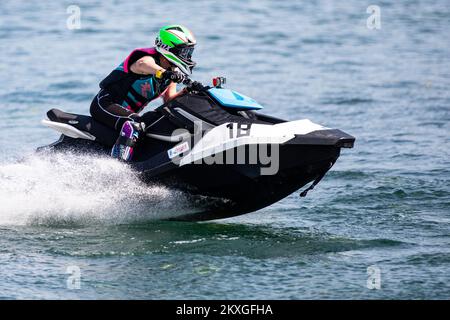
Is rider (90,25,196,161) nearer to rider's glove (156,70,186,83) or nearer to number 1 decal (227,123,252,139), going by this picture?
rider's glove (156,70,186,83)

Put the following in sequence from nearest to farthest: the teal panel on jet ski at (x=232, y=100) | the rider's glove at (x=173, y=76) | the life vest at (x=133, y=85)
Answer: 1. the rider's glove at (x=173, y=76)
2. the teal panel on jet ski at (x=232, y=100)
3. the life vest at (x=133, y=85)

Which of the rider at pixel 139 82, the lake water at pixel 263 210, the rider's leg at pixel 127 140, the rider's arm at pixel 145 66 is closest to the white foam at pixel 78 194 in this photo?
the lake water at pixel 263 210

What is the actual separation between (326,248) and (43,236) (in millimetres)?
2998

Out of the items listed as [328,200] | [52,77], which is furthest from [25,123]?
[328,200]

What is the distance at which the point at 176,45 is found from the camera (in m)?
10.1

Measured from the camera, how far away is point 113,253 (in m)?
9.34

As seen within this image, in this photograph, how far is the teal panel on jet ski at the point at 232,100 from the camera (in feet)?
32.6

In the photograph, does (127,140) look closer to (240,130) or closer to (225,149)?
(225,149)

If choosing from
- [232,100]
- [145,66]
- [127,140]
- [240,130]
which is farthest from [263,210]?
[145,66]

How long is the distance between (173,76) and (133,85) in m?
0.85

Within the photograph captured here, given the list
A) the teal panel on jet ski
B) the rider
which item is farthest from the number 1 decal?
the rider

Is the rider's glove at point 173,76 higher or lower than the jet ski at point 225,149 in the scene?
higher

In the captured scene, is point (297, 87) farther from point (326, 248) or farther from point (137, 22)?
point (326, 248)

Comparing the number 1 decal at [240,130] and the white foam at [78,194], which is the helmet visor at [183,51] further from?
the white foam at [78,194]
